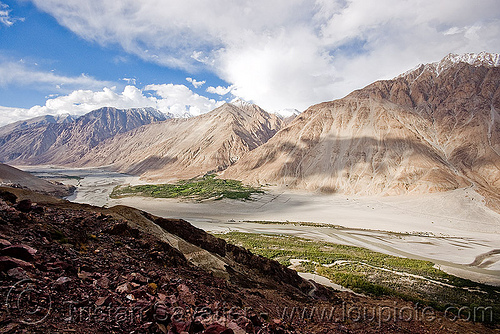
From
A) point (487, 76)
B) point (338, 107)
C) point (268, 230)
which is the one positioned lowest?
point (268, 230)

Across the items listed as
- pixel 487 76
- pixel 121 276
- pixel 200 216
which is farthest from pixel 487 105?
pixel 121 276

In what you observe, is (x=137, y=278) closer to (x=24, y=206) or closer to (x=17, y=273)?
(x=17, y=273)

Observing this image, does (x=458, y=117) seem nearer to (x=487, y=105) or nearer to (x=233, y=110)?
(x=487, y=105)

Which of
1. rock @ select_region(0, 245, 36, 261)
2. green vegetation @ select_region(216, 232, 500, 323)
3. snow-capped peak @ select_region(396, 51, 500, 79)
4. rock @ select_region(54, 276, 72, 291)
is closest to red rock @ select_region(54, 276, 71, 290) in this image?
rock @ select_region(54, 276, 72, 291)

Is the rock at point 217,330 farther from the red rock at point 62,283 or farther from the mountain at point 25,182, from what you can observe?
the mountain at point 25,182

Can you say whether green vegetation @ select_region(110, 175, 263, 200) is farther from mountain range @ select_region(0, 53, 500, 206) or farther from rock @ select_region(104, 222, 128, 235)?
rock @ select_region(104, 222, 128, 235)

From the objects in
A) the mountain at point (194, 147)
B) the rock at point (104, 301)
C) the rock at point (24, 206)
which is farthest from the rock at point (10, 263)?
the mountain at point (194, 147)
